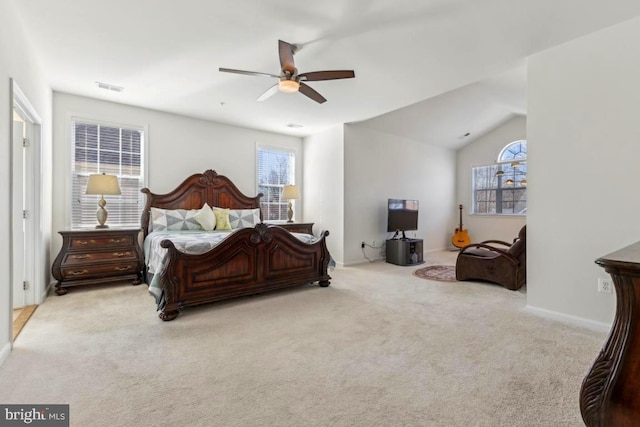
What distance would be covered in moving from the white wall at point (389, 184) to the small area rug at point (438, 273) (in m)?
1.13

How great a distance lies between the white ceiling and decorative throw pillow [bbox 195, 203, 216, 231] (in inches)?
64.2

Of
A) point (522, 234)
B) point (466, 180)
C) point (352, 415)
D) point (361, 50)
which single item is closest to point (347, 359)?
point (352, 415)

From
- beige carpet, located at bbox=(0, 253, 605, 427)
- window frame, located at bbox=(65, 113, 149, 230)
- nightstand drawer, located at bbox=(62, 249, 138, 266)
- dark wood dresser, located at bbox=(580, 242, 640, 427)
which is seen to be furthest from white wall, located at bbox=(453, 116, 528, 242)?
nightstand drawer, located at bbox=(62, 249, 138, 266)

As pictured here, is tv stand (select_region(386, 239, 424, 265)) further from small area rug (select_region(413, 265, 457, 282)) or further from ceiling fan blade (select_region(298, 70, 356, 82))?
ceiling fan blade (select_region(298, 70, 356, 82))

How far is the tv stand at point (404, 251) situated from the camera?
5.48 metres

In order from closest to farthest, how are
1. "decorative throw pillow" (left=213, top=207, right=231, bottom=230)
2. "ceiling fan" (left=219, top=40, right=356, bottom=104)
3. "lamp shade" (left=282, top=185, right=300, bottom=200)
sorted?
"ceiling fan" (left=219, top=40, right=356, bottom=104) → "decorative throw pillow" (left=213, top=207, right=231, bottom=230) → "lamp shade" (left=282, top=185, right=300, bottom=200)

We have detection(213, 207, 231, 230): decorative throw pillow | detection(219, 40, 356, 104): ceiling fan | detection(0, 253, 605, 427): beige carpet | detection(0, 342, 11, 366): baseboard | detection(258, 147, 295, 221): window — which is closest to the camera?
detection(0, 253, 605, 427): beige carpet

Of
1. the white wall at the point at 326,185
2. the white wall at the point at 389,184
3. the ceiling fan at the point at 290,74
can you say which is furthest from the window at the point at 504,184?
the ceiling fan at the point at 290,74

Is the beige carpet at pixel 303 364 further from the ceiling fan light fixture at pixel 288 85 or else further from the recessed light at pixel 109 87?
the recessed light at pixel 109 87

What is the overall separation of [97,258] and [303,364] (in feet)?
10.9

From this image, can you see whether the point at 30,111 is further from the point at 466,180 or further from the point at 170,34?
the point at 466,180

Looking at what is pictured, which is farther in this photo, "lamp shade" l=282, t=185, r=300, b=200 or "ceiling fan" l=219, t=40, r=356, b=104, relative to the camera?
"lamp shade" l=282, t=185, r=300, b=200

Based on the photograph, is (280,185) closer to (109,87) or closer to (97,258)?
(109,87)

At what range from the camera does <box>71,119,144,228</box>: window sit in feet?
13.6
